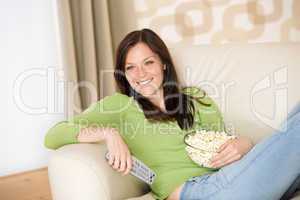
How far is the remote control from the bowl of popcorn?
166 mm

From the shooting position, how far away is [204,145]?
146cm

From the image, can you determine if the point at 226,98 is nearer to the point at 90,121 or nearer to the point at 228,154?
the point at 228,154

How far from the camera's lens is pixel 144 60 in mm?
1618

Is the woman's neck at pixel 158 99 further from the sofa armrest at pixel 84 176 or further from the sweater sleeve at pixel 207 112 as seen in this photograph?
the sofa armrest at pixel 84 176

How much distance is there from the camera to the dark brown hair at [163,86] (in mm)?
1603

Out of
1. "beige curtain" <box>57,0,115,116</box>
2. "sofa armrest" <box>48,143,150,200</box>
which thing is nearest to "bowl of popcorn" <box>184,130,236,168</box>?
"sofa armrest" <box>48,143,150,200</box>

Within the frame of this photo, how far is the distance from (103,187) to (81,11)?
1.59 meters

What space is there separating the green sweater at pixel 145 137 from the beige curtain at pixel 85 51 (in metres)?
1.07

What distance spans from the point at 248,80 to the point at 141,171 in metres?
0.58

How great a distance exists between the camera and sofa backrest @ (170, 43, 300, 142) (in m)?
1.53

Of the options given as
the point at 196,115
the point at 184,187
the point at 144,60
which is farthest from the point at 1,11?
the point at 184,187

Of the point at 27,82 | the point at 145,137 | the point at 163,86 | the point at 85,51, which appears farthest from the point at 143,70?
the point at 27,82

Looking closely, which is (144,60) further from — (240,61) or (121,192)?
(121,192)

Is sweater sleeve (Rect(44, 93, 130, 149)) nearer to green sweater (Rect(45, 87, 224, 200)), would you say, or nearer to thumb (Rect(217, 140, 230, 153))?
green sweater (Rect(45, 87, 224, 200))
